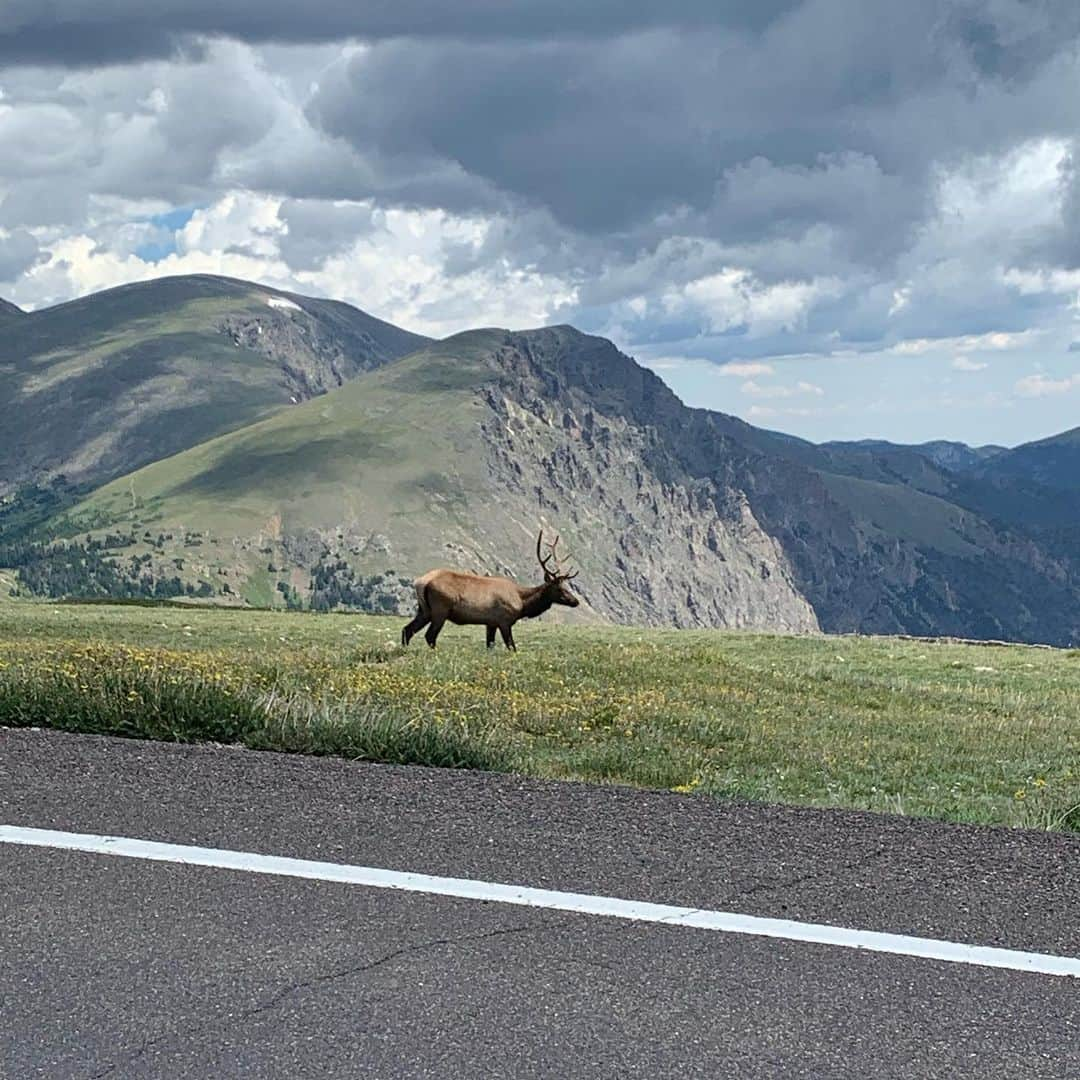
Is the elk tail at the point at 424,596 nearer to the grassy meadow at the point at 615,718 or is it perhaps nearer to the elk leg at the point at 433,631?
the elk leg at the point at 433,631

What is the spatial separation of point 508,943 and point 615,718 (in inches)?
388

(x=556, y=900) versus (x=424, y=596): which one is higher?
(x=424, y=596)

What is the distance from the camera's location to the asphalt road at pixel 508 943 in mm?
5508

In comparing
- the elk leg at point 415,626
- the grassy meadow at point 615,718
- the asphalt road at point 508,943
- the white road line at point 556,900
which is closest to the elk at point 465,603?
the elk leg at point 415,626

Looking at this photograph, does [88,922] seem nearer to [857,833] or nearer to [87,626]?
[857,833]

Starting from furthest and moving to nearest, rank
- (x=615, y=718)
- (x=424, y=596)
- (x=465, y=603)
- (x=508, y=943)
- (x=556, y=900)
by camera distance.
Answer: (x=465, y=603), (x=424, y=596), (x=615, y=718), (x=556, y=900), (x=508, y=943)

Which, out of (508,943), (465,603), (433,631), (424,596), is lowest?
(508,943)

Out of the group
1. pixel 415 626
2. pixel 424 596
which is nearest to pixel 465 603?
pixel 424 596

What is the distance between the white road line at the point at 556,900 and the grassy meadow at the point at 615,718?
3.00 meters

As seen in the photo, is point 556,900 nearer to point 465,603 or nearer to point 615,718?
point 615,718

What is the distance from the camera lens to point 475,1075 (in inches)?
209

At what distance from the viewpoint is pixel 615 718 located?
54.0ft

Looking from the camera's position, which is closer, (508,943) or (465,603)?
(508,943)

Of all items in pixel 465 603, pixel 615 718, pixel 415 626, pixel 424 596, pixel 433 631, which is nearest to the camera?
pixel 615 718
